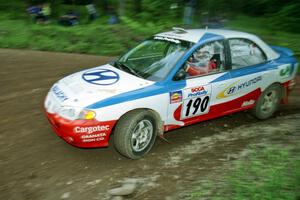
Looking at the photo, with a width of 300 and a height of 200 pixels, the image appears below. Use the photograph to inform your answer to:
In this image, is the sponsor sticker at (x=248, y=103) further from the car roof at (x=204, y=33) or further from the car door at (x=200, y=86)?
the car roof at (x=204, y=33)

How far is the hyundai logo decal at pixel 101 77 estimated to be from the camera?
590 cm

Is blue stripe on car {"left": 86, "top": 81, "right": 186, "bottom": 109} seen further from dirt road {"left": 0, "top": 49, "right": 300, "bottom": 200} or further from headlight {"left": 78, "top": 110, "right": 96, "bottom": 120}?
dirt road {"left": 0, "top": 49, "right": 300, "bottom": 200}

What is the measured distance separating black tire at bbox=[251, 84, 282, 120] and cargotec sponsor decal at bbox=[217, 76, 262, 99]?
0.45 m

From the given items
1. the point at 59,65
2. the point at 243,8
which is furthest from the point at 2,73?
the point at 243,8

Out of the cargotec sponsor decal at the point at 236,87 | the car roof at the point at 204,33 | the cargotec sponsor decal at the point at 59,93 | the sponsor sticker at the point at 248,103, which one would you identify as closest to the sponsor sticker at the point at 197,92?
the cargotec sponsor decal at the point at 236,87

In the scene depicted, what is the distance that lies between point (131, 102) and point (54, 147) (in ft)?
Result: 5.09

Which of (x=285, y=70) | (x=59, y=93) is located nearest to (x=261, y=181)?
(x=59, y=93)

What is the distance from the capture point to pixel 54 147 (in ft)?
20.2

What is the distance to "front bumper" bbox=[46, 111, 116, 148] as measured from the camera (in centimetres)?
529

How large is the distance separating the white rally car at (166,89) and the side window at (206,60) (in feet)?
0.05

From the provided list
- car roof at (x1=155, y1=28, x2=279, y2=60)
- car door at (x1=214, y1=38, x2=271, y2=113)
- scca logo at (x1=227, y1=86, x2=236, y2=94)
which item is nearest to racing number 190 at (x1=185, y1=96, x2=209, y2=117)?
car door at (x1=214, y1=38, x2=271, y2=113)

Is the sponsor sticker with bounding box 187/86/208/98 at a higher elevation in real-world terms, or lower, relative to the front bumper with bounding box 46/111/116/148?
higher

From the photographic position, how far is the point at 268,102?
7.44m

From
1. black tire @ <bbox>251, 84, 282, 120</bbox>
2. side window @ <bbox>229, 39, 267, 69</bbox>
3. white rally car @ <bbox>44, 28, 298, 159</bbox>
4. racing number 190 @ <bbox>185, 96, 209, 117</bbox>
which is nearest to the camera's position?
white rally car @ <bbox>44, 28, 298, 159</bbox>
